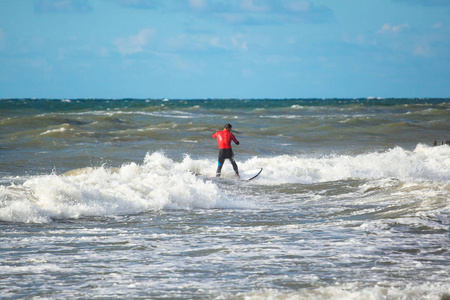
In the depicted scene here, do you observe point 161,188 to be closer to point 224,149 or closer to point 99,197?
point 99,197

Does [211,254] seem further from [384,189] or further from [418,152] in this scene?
[418,152]

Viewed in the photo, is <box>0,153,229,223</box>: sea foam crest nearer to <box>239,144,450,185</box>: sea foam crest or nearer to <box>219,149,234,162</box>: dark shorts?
<box>219,149,234,162</box>: dark shorts

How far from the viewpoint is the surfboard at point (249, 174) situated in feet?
54.1

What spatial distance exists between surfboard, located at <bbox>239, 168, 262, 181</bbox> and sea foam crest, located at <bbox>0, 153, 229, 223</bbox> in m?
3.30

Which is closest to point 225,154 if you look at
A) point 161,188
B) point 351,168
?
point 351,168

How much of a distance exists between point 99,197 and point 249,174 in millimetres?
6598

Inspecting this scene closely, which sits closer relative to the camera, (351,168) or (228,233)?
(228,233)

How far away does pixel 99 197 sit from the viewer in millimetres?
11086

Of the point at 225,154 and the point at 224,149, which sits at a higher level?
the point at 224,149

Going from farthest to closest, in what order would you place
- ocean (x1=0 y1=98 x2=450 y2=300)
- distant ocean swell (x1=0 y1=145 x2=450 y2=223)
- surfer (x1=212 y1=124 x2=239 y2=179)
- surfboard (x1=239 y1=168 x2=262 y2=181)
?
surfer (x1=212 y1=124 x2=239 y2=179)
surfboard (x1=239 y1=168 x2=262 y2=181)
distant ocean swell (x1=0 y1=145 x2=450 y2=223)
ocean (x1=0 y1=98 x2=450 y2=300)

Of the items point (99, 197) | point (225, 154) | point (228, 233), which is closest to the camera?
point (228, 233)

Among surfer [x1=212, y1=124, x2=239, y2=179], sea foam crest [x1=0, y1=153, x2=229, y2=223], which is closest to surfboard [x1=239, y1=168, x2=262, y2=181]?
surfer [x1=212, y1=124, x2=239, y2=179]

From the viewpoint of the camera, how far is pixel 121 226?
922cm

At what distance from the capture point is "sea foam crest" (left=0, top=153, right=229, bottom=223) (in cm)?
988
